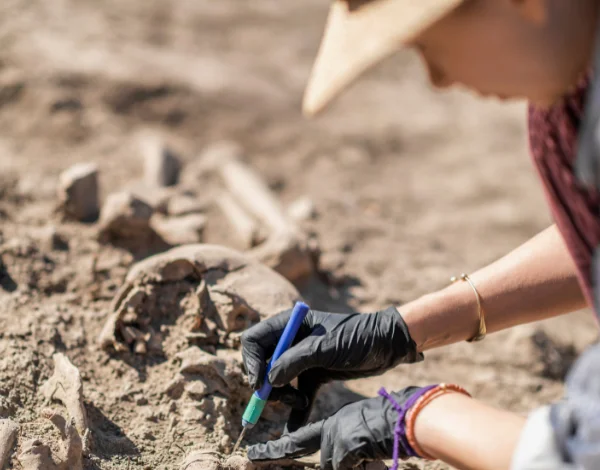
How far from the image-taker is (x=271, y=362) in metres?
1.99

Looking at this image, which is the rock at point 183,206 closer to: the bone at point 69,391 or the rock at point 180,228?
the rock at point 180,228

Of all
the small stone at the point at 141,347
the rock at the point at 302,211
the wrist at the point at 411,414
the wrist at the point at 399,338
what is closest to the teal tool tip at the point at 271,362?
the wrist at the point at 399,338

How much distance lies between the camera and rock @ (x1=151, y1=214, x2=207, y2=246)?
3154 mm

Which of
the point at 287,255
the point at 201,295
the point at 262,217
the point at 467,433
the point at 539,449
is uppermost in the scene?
the point at 539,449

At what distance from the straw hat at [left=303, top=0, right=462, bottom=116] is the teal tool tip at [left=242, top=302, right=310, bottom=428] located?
0.76 m

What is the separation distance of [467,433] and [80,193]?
2.24m

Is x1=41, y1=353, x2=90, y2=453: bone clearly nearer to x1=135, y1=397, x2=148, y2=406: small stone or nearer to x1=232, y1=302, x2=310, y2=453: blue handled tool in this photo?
x1=135, y1=397, x2=148, y2=406: small stone

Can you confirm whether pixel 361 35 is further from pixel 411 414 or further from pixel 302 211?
pixel 302 211

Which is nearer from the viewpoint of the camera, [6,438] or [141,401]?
[6,438]

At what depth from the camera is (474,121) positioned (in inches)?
219

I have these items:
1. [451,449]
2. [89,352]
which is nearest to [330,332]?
[451,449]

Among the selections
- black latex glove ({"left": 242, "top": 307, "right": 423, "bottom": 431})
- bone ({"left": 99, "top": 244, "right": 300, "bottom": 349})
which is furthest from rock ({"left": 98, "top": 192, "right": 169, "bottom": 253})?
black latex glove ({"left": 242, "top": 307, "right": 423, "bottom": 431})

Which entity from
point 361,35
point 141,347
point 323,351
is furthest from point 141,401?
point 361,35

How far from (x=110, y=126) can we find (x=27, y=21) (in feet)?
4.52
